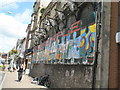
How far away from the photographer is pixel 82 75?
23.9 ft

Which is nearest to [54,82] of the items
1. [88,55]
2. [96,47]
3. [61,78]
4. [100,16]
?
[61,78]

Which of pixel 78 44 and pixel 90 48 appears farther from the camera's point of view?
pixel 78 44

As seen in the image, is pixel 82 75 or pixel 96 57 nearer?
pixel 96 57

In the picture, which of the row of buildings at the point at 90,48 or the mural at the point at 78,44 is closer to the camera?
the row of buildings at the point at 90,48

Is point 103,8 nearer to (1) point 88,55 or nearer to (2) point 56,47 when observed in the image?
(1) point 88,55

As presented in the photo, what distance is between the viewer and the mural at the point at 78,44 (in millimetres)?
7074

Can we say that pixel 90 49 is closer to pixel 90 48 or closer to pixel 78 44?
pixel 90 48

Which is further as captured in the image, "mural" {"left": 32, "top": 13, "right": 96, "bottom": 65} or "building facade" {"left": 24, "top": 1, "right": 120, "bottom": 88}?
"mural" {"left": 32, "top": 13, "right": 96, "bottom": 65}

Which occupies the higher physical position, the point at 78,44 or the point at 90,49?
the point at 78,44

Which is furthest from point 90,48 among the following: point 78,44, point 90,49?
point 78,44

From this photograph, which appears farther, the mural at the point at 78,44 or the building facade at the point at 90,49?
the mural at the point at 78,44

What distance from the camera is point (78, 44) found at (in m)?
8.15

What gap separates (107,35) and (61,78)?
4.56 m

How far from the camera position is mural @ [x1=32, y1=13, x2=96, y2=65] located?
707 cm
